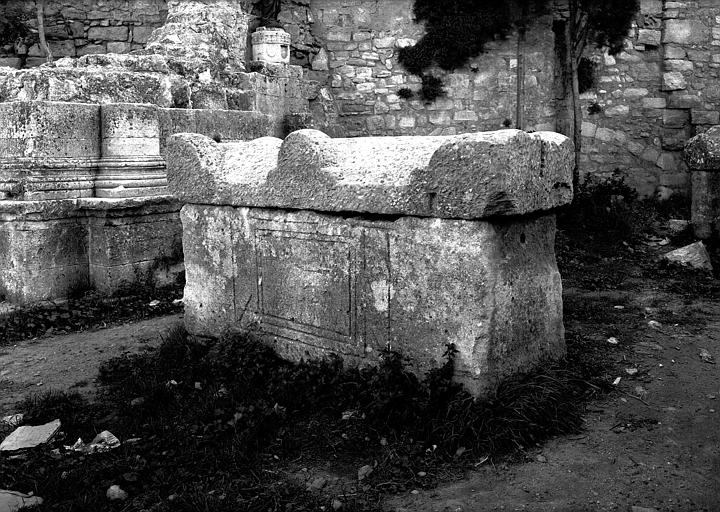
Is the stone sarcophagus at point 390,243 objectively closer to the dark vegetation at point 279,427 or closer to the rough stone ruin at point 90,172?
the dark vegetation at point 279,427

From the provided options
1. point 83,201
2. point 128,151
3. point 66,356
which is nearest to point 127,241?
point 83,201

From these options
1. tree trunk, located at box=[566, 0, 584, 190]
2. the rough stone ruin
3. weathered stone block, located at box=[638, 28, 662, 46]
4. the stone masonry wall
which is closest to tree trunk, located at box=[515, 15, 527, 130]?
tree trunk, located at box=[566, 0, 584, 190]

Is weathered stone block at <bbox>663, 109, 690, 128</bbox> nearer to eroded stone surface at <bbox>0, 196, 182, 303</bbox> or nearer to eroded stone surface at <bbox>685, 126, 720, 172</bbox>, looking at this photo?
eroded stone surface at <bbox>685, 126, 720, 172</bbox>

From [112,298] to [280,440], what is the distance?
3.55 meters

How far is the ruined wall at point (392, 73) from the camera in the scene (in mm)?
12102

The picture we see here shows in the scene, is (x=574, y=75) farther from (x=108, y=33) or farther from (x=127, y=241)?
(x=108, y=33)

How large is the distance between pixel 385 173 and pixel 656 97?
911 cm

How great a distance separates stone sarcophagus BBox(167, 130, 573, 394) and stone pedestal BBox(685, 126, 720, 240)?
4585mm

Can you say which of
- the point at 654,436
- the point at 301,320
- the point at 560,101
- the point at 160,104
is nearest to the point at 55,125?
the point at 160,104

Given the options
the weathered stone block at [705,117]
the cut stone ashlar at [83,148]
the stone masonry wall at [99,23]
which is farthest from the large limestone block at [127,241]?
the weathered stone block at [705,117]

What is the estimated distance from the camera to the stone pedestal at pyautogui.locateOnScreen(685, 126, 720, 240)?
25.8 feet

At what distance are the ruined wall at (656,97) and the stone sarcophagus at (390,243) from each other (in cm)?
830

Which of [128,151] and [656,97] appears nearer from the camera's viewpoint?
Result: [128,151]

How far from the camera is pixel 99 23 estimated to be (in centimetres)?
1258
